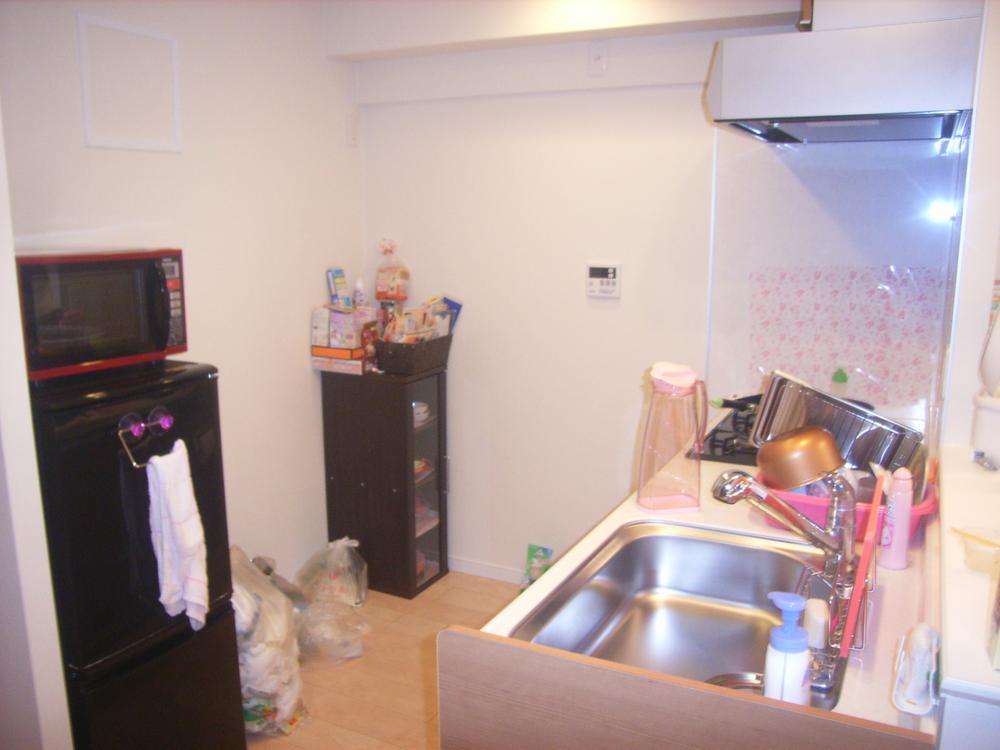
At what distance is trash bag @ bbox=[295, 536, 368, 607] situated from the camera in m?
3.19

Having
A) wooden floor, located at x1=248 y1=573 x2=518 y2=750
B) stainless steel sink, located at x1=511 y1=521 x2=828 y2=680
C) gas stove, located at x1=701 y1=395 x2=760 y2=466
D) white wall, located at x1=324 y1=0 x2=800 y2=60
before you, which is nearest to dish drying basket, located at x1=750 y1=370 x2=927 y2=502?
gas stove, located at x1=701 y1=395 x2=760 y2=466

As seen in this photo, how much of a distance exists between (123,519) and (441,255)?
186 cm

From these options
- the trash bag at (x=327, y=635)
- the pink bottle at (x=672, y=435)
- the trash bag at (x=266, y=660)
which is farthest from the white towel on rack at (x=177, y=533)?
the pink bottle at (x=672, y=435)

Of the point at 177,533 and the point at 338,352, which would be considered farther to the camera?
the point at 338,352

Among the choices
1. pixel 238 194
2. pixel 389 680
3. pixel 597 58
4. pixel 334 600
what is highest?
pixel 597 58

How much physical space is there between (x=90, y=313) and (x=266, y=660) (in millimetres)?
1133

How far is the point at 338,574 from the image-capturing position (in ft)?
10.6

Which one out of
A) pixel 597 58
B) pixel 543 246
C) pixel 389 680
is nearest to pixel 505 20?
pixel 597 58

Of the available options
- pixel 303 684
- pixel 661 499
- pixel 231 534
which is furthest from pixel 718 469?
pixel 231 534

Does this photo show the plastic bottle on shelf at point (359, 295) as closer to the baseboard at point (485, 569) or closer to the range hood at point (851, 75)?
the baseboard at point (485, 569)

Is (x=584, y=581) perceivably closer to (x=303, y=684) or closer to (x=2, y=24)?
(x=303, y=684)

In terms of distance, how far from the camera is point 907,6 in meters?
1.72

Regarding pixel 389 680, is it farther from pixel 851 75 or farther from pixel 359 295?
pixel 851 75

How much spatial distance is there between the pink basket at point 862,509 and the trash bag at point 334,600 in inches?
67.2
